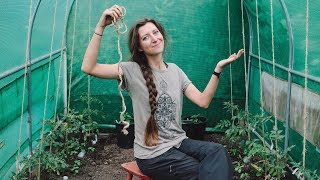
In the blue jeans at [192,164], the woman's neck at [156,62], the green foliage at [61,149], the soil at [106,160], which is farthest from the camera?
the soil at [106,160]

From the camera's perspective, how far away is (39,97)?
4.45 metres

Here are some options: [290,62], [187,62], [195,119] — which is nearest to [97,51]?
[290,62]

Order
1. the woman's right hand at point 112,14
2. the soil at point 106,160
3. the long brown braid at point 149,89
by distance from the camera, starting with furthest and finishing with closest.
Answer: the soil at point 106,160 → the long brown braid at point 149,89 → the woman's right hand at point 112,14

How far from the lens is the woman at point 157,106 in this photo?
7.96ft

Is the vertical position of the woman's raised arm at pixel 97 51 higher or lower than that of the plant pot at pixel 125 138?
higher

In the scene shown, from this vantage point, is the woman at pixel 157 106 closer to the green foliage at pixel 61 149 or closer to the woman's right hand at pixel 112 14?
the woman's right hand at pixel 112 14

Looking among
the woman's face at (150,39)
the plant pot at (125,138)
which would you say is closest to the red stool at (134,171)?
the woman's face at (150,39)

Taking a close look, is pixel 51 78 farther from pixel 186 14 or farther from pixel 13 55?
pixel 186 14

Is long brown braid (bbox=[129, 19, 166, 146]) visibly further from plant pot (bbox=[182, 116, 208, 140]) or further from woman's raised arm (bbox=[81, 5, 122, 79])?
plant pot (bbox=[182, 116, 208, 140])

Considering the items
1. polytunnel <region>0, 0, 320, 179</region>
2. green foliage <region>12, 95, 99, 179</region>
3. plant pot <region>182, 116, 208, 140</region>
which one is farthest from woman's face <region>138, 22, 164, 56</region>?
plant pot <region>182, 116, 208, 140</region>

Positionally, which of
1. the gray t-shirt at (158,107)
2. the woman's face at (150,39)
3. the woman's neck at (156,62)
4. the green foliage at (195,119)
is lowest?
the green foliage at (195,119)

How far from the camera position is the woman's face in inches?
99.2

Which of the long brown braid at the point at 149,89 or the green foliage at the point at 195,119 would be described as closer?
the long brown braid at the point at 149,89

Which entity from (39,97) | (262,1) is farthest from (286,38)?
(39,97)
